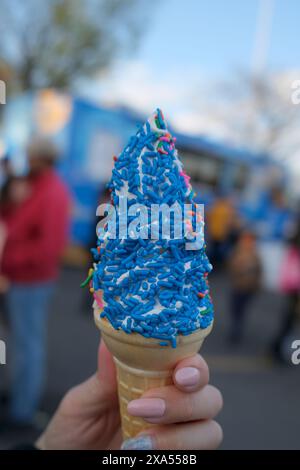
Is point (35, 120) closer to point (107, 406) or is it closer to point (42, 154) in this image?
point (42, 154)

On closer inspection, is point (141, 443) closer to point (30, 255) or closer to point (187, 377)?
point (187, 377)

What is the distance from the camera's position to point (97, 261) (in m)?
1.41

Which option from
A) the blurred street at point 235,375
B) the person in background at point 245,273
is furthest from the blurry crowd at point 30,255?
the person in background at point 245,273

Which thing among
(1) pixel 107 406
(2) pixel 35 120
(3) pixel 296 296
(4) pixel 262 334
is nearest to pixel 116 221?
(1) pixel 107 406

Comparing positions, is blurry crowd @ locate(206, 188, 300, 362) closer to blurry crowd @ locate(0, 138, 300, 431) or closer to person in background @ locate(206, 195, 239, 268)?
blurry crowd @ locate(0, 138, 300, 431)

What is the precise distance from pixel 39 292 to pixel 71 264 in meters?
5.24

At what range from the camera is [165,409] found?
45.4 inches

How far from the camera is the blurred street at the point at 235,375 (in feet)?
10.3

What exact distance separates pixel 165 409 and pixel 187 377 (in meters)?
0.12

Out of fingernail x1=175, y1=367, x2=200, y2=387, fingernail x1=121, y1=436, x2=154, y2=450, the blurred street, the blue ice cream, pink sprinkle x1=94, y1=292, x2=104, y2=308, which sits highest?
the blue ice cream

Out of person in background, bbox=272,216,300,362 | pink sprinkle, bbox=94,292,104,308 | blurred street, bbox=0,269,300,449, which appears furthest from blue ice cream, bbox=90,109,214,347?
person in background, bbox=272,216,300,362

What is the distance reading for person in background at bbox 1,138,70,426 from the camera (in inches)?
112

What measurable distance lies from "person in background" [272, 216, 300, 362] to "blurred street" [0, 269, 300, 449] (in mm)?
274

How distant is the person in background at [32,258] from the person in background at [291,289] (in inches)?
111
